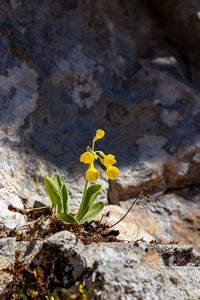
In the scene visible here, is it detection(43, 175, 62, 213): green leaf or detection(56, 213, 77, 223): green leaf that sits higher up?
detection(43, 175, 62, 213): green leaf

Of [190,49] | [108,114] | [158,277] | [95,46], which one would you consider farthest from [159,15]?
[158,277]

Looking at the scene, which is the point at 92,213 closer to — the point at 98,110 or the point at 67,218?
the point at 67,218

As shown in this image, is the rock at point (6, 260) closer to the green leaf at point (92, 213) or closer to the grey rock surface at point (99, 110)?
the grey rock surface at point (99, 110)

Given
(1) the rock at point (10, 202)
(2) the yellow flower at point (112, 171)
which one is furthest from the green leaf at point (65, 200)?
(2) the yellow flower at point (112, 171)

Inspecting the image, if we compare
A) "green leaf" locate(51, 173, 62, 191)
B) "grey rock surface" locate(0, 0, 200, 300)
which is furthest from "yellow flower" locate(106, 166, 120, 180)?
"grey rock surface" locate(0, 0, 200, 300)

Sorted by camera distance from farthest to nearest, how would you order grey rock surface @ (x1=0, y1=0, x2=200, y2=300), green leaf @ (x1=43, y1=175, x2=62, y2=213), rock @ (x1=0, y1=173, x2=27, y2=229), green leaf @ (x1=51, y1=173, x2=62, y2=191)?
grey rock surface @ (x1=0, y1=0, x2=200, y2=300) → green leaf @ (x1=51, y1=173, x2=62, y2=191) → green leaf @ (x1=43, y1=175, x2=62, y2=213) → rock @ (x1=0, y1=173, x2=27, y2=229)

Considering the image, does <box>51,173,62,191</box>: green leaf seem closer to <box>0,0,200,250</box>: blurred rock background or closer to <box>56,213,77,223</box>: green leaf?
<box>0,0,200,250</box>: blurred rock background
